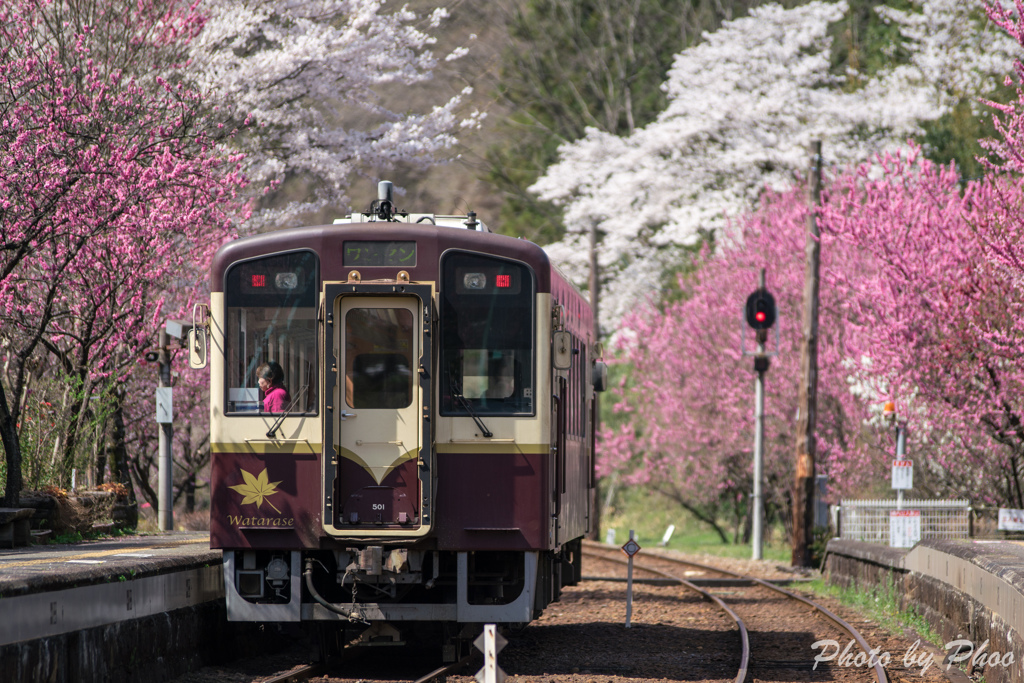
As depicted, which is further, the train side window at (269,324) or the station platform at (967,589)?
the train side window at (269,324)

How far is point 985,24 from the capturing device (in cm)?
3139

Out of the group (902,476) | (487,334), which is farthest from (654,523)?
(487,334)

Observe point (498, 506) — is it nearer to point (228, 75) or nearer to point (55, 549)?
point (55, 549)

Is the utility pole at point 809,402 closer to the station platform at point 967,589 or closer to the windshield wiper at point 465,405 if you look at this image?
the station platform at point 967,589

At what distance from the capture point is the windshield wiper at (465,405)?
9219mm

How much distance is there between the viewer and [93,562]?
8.91m

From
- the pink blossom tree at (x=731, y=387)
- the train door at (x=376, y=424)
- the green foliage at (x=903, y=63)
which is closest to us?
the train door at (x=376, y=424)

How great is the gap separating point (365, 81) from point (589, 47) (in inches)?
950

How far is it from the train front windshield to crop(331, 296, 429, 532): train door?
278 mm

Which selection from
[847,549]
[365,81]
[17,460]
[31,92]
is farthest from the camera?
[365,81]

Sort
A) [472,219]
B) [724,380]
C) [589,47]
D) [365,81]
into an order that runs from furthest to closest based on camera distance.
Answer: [589,47] < [724,380] < [365,81] < [472,219]

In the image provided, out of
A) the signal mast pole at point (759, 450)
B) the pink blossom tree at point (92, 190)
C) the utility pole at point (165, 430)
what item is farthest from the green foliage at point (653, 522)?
the pink blossom tree at point (92, 190)

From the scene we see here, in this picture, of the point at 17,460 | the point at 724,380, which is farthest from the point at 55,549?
the point at 724,380

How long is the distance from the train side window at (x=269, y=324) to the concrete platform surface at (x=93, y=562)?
4.32 ft
